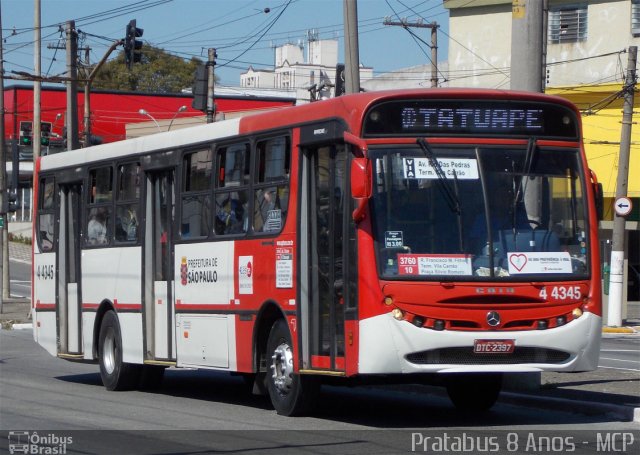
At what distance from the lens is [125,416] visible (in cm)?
1335

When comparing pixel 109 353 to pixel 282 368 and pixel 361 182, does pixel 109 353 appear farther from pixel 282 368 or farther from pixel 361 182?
pixel 361 182

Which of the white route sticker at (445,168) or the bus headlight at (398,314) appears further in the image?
the white route sticker at (445,168)

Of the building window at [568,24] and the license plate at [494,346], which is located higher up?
the building window at [568,24]

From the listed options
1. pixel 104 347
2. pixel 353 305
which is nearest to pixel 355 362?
pixel 353 305

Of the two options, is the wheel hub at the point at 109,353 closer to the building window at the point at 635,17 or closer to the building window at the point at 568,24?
the building window at the point at 635,17

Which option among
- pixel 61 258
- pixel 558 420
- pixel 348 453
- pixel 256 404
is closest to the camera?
pixel 348 453

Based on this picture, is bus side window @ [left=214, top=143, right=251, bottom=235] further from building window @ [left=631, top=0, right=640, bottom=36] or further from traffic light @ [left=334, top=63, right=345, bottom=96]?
building window @ [left=631, top=0, right=640, bottom=36]

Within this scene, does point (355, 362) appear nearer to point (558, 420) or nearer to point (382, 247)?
point (382, 247)

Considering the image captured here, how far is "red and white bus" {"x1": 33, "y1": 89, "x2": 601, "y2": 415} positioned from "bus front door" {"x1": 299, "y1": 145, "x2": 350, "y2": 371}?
0.02 m

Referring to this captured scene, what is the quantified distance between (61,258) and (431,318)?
9.01 metres

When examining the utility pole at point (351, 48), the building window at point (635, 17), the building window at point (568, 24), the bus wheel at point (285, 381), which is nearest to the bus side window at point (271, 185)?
the bus wheel at point (285, 381)

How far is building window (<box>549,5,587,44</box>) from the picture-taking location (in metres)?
41.8

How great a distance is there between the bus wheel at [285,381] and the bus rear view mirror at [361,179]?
218 cm

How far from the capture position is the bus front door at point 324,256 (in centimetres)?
1188
